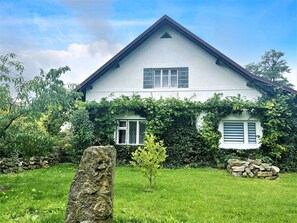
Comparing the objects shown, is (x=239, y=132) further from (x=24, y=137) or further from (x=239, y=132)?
(x=24, y=137)

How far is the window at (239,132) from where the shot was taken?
1226 cm

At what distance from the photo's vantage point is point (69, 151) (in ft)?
42.5

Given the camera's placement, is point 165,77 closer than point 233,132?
No

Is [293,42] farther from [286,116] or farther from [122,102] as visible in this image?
[122,102]

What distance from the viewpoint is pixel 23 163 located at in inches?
446

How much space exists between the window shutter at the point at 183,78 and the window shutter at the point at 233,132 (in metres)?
3.16

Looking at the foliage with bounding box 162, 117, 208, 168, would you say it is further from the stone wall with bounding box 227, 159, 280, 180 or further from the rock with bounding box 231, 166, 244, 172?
the stone wall with bounding box 227, 159, 280, 180

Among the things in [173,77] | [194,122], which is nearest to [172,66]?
[173,77]

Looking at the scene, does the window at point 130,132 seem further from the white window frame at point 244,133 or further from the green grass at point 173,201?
the green grass at point 173,201

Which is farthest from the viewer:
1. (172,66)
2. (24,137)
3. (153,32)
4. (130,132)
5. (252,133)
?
(153,32)

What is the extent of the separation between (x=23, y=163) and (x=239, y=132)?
10.8 m

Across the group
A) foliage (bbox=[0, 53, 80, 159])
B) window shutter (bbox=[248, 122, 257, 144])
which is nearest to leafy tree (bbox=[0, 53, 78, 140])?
foliage (bbox=[0, 53, 80, 159])

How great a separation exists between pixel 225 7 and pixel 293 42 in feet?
16.1

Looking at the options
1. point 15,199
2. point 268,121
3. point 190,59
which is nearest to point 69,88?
point 15,199
